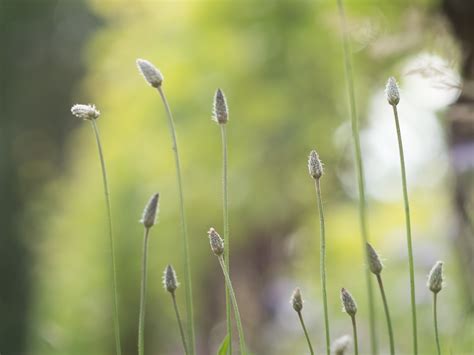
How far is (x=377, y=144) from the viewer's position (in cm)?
491

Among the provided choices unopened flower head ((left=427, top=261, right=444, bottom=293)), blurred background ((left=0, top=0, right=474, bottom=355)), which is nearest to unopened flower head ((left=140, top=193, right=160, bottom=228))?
unopened flower head ((left=427, top=261, right=444, bottom=293))

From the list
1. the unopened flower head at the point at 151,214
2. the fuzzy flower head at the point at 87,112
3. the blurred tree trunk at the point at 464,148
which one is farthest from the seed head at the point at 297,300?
the blurred tree trunk at the point at 464,148

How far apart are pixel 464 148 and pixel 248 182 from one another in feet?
8.72

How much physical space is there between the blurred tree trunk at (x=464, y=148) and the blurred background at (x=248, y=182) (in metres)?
0.01

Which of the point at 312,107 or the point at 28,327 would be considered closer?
the point at 312,107

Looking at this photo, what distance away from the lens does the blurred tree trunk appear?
7.89 feet

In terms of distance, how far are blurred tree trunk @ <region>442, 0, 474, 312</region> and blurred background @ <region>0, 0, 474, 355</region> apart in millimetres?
11

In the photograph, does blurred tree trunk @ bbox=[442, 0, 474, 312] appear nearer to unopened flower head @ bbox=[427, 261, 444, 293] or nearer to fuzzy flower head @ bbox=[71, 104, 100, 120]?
unopened flower head @ bbox=[427, 261, 444, 293]

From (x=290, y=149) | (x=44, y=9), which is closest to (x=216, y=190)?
(x=290, y=149)

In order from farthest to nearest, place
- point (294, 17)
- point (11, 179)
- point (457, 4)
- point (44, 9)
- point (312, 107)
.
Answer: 1. point (44, 9)
2. point (11, 179)
3. point (312, 107)
4. point (294, 17)
5. point (457, 4)

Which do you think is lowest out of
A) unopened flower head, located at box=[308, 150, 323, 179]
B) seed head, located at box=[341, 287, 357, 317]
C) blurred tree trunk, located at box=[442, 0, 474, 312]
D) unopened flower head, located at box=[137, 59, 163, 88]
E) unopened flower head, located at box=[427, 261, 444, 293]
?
seed head, located at box=[341, 287, 357, 317]

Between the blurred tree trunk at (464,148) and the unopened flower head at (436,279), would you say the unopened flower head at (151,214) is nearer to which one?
the unopened flower head at (436,279)

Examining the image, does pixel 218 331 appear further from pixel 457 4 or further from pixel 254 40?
pixel 457 4

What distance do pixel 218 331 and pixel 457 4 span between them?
3.90 m
